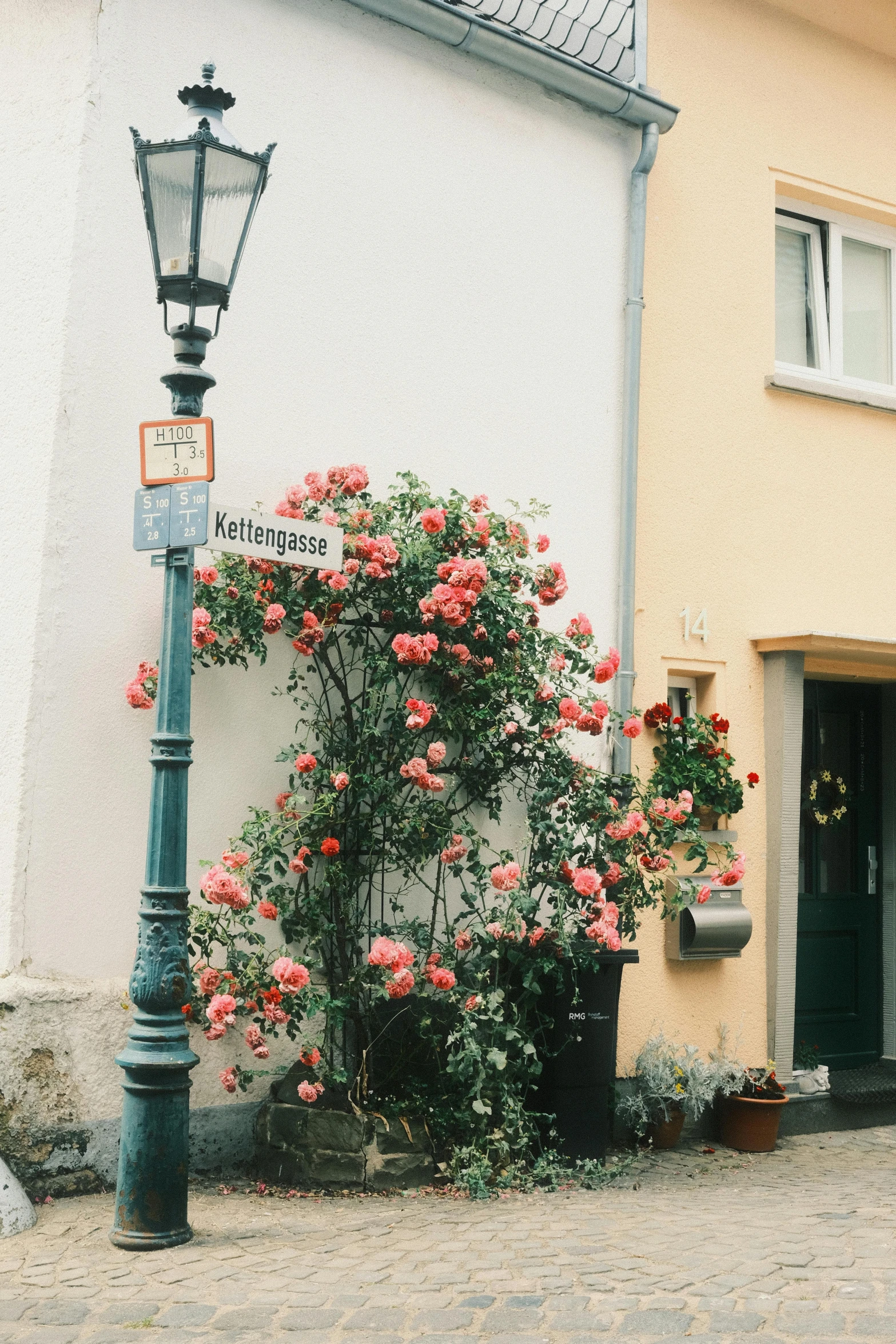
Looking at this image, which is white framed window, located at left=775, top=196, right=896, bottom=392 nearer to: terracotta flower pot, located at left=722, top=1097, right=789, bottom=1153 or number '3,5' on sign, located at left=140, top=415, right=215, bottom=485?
terracotta flower pot, located at left=722, top=1097, right=789, bottom=1153

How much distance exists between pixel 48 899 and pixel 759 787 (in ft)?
12.5

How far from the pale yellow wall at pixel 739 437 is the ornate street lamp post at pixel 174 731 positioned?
282cm

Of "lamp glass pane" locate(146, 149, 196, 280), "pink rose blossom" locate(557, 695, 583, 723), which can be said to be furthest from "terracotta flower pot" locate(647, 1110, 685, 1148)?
"lamp glass pane" locate(146, 149, 196, 280)

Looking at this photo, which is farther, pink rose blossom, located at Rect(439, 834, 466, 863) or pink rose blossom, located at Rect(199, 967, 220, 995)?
pink rose blossom, located at Rect(439, 834, 466, 863)

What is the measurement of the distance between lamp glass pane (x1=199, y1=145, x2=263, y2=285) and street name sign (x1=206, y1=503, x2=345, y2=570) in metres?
0.80

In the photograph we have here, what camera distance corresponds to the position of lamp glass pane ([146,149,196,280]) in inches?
169

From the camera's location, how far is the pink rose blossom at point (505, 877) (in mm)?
5254

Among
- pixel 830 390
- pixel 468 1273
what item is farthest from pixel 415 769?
pixel 830 390

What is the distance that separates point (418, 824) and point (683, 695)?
7.25ft

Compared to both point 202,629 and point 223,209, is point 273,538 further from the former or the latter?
point 223,209

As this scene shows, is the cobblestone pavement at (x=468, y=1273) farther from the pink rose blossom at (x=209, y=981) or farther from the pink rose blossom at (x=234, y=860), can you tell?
the pink rose blossom at (x=234, y=860)

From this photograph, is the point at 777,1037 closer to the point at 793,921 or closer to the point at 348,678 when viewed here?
the point at 793,921

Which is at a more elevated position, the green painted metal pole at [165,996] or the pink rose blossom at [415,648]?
the pink rose blossom at [415,648]

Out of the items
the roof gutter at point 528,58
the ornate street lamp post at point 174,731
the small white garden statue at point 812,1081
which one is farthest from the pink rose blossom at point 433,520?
the small white garden statue at point 812,1081
